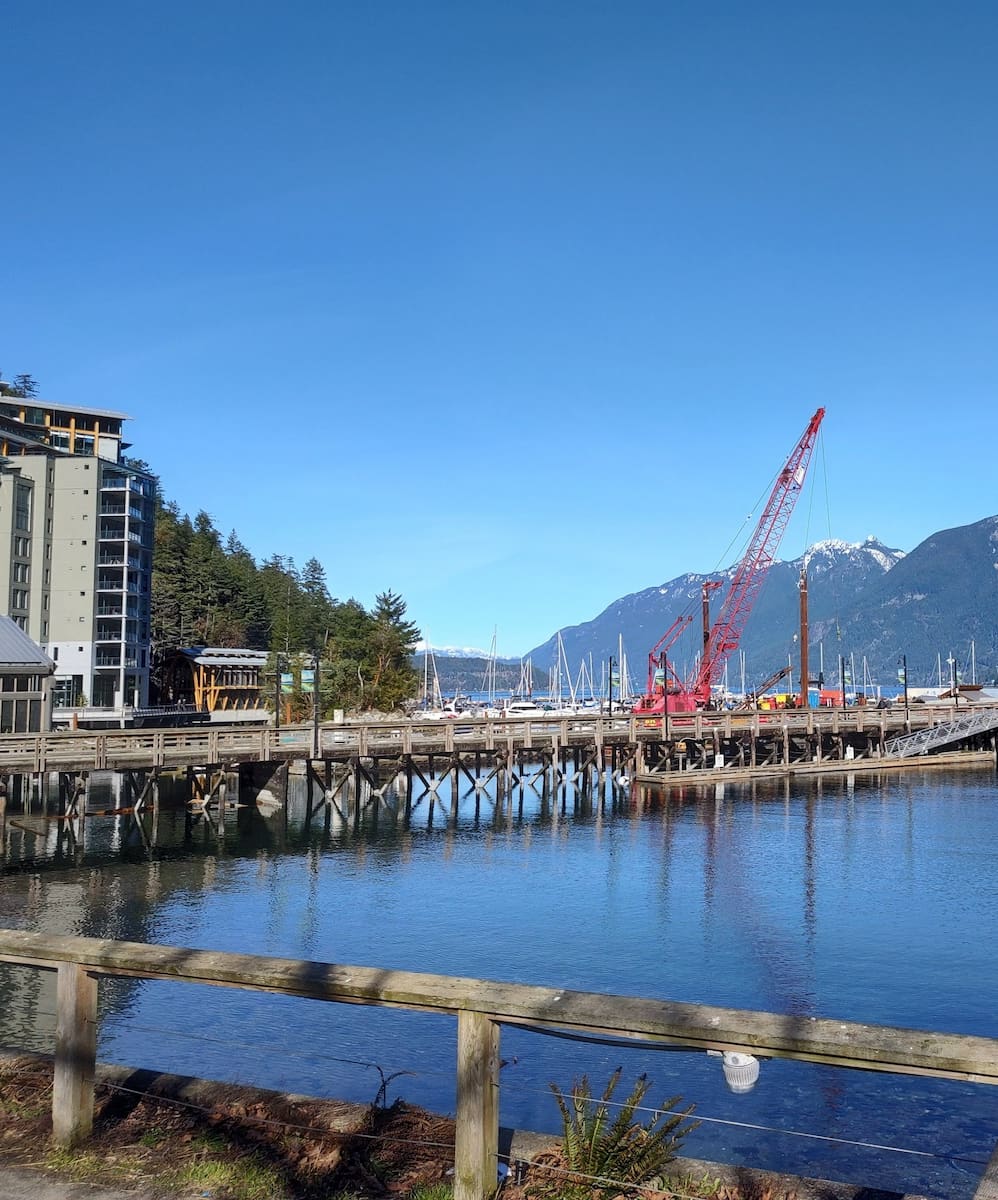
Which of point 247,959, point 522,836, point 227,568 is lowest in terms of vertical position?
point 522,836

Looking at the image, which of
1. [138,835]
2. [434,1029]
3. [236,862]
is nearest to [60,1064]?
[434,1029]

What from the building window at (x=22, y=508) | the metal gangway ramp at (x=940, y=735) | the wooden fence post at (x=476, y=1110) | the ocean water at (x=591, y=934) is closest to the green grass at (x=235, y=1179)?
the wooden fence post at (x=476, y=1110)

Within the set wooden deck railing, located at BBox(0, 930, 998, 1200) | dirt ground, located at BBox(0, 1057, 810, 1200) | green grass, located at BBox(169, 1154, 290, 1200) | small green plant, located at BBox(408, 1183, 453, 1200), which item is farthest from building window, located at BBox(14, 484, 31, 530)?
small green plant, located at BBox(408, 1183, 453, 1200)

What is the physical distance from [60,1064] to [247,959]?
1311mm

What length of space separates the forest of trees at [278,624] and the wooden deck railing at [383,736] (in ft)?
94.1

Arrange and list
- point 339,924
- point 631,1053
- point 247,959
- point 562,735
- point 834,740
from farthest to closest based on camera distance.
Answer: point 834,740 → point 562,735 → point 339,924 → point 631,1053 → point 247,959

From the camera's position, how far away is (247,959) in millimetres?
6137

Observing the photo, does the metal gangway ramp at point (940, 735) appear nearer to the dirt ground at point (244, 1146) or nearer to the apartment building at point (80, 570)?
the apartment building at point (80, 570)

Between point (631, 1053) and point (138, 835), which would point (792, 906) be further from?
point (138, 835)

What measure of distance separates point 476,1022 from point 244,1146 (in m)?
1.94

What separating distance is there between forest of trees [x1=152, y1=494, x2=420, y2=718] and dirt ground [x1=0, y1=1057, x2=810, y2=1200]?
8034 cm

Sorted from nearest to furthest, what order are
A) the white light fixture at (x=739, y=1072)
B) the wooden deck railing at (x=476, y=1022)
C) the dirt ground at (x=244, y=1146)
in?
the wooden deck railing at (x=476, y=1022), the dirt ground at (x=244, y=1146), the white light fixture at (x=739, y=1072)

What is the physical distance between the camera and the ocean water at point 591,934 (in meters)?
16.7

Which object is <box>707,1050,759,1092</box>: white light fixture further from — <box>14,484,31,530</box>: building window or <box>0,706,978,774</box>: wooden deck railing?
<box>14,484,31,530</box>: building window
